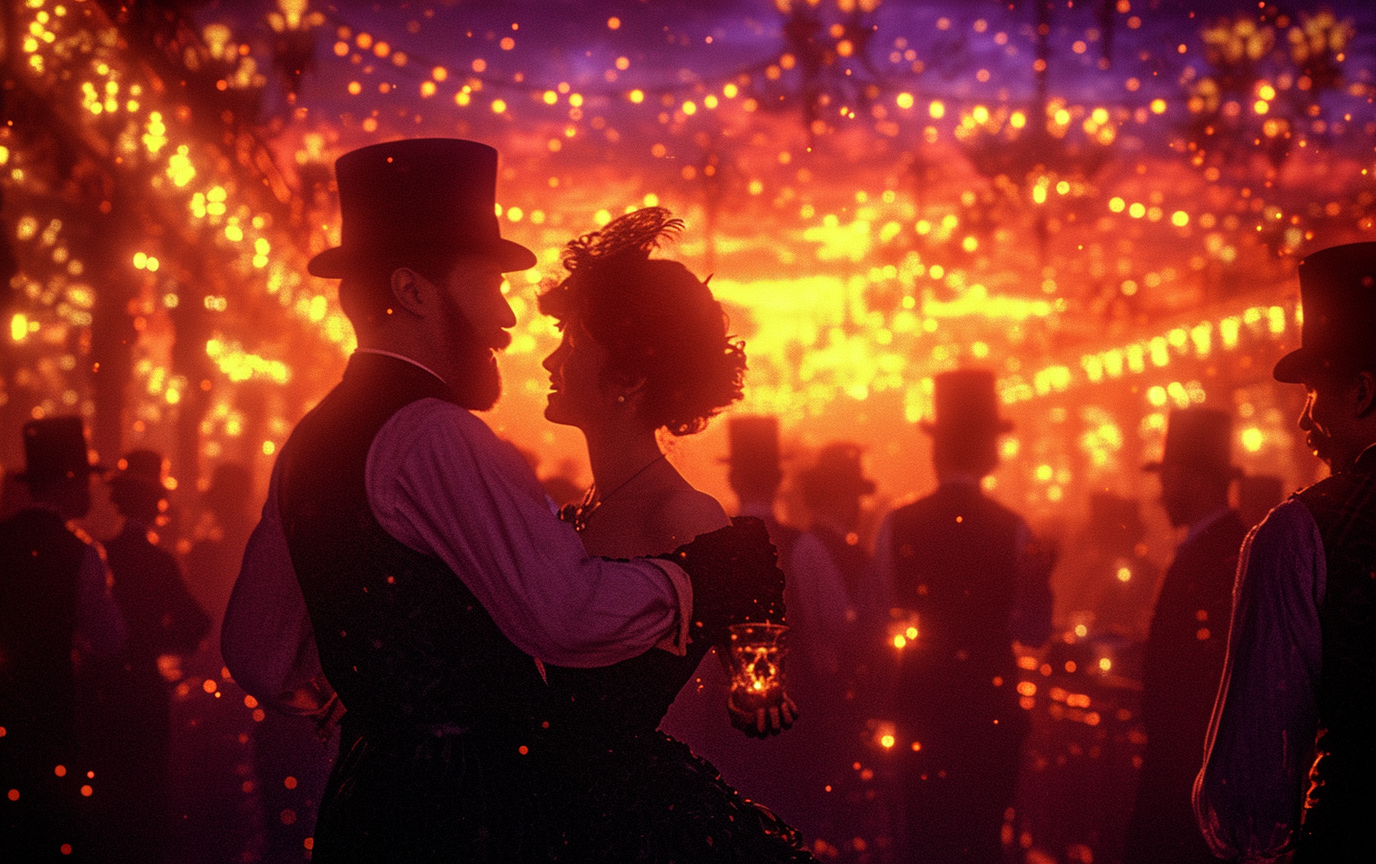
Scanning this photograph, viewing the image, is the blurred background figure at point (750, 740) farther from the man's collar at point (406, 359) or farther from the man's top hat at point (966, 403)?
the man's collar at point (406, 359)

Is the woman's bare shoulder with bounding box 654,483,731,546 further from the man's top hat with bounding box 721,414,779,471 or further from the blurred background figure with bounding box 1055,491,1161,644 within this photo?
the blurred background figure with bounding box 1055,491,1161,644

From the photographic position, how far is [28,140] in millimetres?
6512

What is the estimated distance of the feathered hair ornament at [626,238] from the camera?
244 centimetres

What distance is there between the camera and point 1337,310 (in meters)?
2.40

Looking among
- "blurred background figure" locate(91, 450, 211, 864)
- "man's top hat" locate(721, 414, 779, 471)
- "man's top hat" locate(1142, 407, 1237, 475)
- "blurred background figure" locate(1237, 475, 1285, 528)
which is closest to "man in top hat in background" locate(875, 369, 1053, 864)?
"man's top hat" locate(721, 414, 779, 471)

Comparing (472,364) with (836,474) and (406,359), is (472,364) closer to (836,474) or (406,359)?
(406,359)

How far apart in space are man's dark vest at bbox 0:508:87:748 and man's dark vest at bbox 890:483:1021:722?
4167 millimetres

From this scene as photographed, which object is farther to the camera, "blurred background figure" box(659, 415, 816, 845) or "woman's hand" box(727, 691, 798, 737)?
"blurred background figure" box(659, 415, 816, 845)

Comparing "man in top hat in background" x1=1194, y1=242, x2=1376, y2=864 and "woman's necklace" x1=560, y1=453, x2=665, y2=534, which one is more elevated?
"woman's necklace" x1=560, y1=453, x2=665, y2=534

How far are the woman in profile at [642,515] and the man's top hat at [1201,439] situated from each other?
326 centimetres

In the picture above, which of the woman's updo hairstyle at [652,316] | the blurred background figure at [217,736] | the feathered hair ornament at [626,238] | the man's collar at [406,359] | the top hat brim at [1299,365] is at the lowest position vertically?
the blurred background figure at [217,736]

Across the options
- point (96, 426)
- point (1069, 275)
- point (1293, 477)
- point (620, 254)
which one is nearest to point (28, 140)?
point (96, 426)

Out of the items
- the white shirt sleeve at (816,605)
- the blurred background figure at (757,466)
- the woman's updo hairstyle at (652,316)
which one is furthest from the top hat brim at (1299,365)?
the blurred background figure at (757,466)

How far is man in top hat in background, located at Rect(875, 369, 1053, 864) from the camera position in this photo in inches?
195
